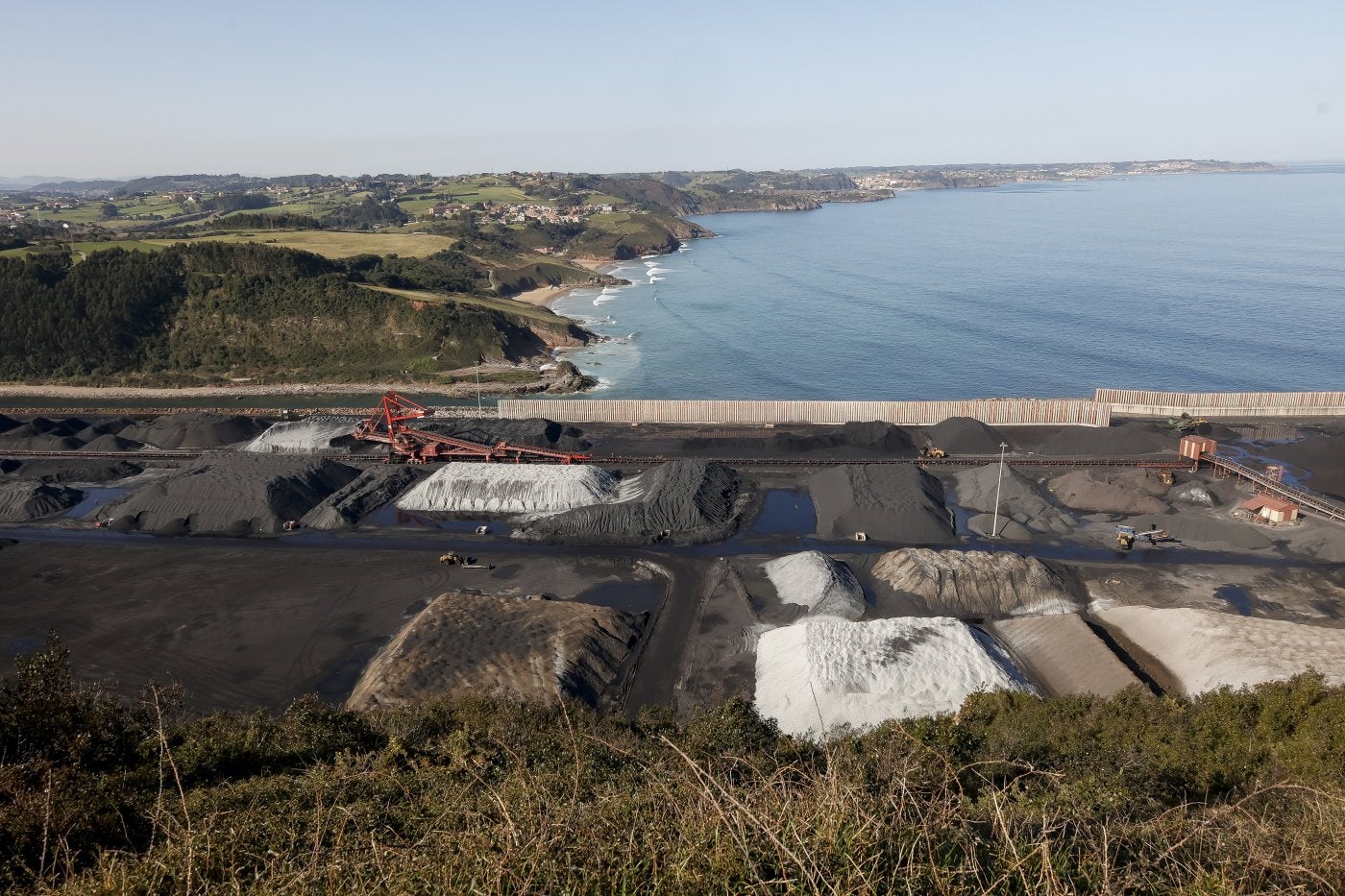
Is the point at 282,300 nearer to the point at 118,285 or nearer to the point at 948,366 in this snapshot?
the point at 118,285

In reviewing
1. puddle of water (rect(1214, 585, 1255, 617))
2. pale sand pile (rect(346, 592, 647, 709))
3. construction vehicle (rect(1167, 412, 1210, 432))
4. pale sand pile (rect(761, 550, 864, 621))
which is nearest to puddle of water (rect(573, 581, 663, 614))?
pale sand pile (rect(346, 592, 647, 709))

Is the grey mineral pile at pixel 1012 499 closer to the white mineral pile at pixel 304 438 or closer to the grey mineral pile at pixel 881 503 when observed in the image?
the grey mineral pile at pixel 881 503

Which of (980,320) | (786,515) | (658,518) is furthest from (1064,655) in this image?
(980,320)

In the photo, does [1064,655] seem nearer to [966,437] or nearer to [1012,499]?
[1012,499]

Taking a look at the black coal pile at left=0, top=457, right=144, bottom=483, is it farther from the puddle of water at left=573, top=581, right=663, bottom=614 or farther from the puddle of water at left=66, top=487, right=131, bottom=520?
the puddle of water at left=573, top=581, right=663, bottom=614

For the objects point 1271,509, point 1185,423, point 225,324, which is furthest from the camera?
point 225,324

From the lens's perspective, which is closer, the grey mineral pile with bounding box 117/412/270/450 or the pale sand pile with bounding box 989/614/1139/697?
the pale sand pile with bounding box 989/614/1139/697

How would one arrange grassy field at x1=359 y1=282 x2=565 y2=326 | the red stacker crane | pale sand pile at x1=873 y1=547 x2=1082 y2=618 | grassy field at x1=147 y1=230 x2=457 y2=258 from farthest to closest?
grassy field at x1=147 y1=230 x2=457 y2=258 → grassy field at x1=359 y1=282 x2=565 y2=326 → the red stacker crane → pale sand pile at x1=873 y1=547 x2=1082 y2=618

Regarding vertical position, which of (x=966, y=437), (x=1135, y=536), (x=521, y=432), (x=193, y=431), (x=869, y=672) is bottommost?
(x=869, y=672)
